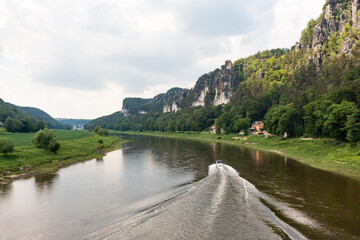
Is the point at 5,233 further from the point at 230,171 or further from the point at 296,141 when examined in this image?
the point at 296,141

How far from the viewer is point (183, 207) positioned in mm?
20672

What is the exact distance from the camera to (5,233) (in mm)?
16969

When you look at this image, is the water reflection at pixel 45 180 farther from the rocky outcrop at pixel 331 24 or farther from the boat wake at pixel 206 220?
the rocky outcrop at pixel 331 24

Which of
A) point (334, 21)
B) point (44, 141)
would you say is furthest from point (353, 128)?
point (334, 21)

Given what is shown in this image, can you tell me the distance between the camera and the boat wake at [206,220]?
1521 cm

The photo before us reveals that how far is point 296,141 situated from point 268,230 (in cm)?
6172

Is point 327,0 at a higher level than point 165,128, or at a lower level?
higher

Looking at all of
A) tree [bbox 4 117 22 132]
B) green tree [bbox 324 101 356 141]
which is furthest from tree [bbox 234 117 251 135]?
tree [bbox 4 117 22 132]

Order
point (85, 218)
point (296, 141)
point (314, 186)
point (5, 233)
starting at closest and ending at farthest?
Result: point (5, 233)
point (85, 218)
point (314, 186)
point (296, 141)

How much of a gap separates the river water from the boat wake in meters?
0.07

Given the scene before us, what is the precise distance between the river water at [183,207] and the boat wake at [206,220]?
0.23 ft

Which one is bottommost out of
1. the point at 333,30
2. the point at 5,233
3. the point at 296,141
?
the point at 5,233

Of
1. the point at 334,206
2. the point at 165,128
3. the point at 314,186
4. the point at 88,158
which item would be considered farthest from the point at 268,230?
the point at 165,128

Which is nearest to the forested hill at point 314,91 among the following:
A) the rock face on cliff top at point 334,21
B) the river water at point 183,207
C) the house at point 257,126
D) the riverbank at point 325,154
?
the rock face on cliff top at point 334,21
